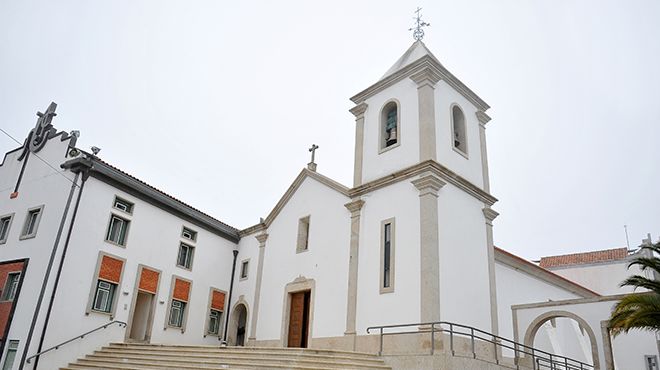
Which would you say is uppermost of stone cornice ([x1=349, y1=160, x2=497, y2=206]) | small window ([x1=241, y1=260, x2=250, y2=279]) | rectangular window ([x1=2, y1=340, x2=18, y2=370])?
stone cornice ([x1=349, y1=160, x2=497, y2=206])

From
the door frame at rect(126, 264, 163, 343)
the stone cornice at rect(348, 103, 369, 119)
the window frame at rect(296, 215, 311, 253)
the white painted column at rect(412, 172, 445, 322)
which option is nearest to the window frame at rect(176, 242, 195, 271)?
the door frame at rect(126, 264, 163, 343)

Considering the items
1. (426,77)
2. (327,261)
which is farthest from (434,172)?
(327,261)

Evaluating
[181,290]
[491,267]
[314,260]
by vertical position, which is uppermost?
[314,260]

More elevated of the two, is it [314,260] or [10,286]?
[314,260]

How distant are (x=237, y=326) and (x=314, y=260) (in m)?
5.97

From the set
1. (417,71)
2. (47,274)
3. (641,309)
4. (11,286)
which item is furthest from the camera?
(417,71)

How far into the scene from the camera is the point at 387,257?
584 inches

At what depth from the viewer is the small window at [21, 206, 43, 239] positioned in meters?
16.8

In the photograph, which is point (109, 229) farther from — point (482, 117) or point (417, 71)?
point (482, 117)

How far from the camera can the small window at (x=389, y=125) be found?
661 inches

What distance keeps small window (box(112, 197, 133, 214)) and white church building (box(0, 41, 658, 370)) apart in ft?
0.17

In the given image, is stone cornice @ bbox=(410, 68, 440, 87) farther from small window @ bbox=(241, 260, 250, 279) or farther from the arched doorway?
the arched doorway

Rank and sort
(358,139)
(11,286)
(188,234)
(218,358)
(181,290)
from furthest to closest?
(188,234), (181,290), (358,139), (11,286), (218,358)

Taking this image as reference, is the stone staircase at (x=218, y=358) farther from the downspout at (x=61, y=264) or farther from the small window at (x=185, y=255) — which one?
the small window at (x=185, y=255)
